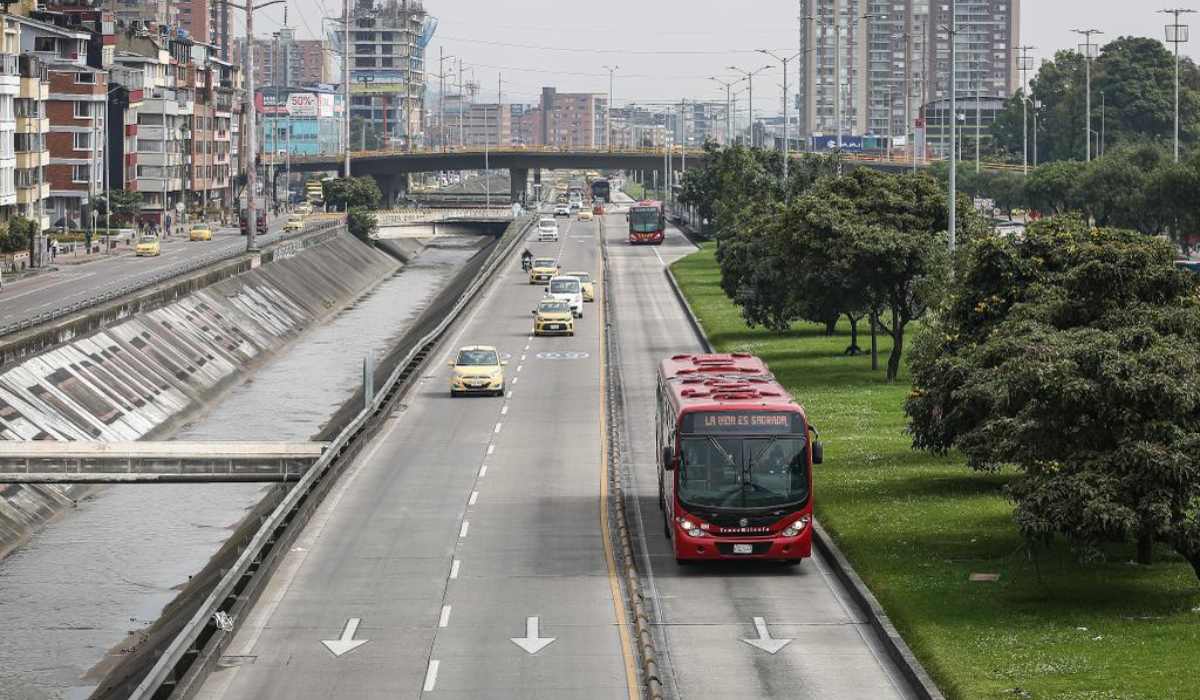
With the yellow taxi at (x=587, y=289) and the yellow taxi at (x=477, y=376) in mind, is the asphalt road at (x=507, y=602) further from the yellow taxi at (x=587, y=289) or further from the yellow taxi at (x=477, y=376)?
the yellow taxi at (x=587, y=289)

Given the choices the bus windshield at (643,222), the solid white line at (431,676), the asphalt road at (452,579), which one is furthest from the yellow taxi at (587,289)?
the solid white line at (431,676)

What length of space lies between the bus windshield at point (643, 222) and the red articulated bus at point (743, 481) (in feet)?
446

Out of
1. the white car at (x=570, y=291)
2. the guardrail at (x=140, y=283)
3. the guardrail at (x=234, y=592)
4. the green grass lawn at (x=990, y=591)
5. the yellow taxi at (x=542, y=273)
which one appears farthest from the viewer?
the yellow taxi at (x=542, y=273)

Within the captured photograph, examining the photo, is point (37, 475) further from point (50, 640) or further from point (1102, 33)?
point (1102, 33)

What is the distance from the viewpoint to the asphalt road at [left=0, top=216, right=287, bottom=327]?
103m

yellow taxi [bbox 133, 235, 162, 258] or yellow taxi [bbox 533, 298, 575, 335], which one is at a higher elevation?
yellow taxi [bbox 133, 235, 162, 258]

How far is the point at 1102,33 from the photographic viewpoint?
185250 mm

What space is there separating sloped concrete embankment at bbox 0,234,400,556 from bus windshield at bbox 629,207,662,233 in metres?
36.9

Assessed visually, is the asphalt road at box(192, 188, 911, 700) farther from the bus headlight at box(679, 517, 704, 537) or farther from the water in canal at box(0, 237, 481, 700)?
the water in canal at box(0, 237, 481, 700)

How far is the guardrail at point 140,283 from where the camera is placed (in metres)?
86.1

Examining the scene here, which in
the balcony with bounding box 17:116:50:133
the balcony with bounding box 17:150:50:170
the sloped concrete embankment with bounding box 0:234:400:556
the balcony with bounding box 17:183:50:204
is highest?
the balcony with bounding box 17:116:50:133

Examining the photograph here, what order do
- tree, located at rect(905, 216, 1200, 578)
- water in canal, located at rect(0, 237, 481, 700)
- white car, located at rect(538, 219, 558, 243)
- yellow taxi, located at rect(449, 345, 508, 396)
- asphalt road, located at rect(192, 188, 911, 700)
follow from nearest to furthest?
1. asphalt road, located at rect(192, 188, 911, 700)
2. tree, located at rect(905, 216, 1200, 578)
3. water in canal, located at rect(0, 237, 481, 700)
4. yellow taxi, located at rect(449, 345, 508, 396)
5. white car, located at rect(538, 219, 558, 243)

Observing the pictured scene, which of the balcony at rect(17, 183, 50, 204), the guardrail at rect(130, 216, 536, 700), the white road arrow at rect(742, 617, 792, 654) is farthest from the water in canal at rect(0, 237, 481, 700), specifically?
the balcony at rect(17, 183, 50, 204)

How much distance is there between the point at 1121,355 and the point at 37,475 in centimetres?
2958
